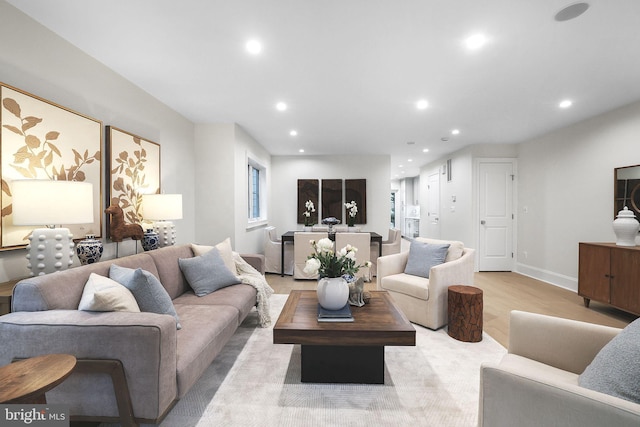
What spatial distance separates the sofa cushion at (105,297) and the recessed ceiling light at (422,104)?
134 inches

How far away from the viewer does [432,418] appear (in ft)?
5.32

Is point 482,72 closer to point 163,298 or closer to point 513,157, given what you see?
point 163,298

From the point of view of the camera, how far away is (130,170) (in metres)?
2.91

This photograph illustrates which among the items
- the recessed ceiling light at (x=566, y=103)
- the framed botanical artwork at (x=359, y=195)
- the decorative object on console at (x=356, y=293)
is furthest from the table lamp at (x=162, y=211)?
the recessed ceiling light at (x=566, y=103)

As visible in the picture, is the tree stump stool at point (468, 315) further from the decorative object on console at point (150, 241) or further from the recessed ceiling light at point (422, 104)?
the decorative object on console at point (150, 241)

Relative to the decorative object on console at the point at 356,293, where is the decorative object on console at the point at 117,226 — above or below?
above

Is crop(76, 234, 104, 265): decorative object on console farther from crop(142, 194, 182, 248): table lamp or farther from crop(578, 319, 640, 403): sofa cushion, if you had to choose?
crop(578, 319, 640, 403): sofa cushion

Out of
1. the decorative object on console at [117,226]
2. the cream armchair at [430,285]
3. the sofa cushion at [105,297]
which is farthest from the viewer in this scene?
the cream armchair at [430,285]

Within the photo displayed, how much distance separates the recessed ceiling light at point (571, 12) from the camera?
1.78m

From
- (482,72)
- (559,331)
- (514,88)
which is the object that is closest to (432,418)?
(559,331)

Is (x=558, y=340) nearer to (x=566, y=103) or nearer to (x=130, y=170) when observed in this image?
(x=566, y=103)

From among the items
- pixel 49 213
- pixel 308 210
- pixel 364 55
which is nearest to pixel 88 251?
pixel 49 213

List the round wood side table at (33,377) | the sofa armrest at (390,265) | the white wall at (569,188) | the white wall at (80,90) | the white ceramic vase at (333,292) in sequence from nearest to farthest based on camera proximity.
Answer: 1. the round wood side table at (33,377)
2. the white wall at (80,90)
3. the white ceramic vase at (333,292)
4. the sofa armrest at (390,265)
5. the white wall at (569,188)

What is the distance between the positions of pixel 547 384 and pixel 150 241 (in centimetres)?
301
